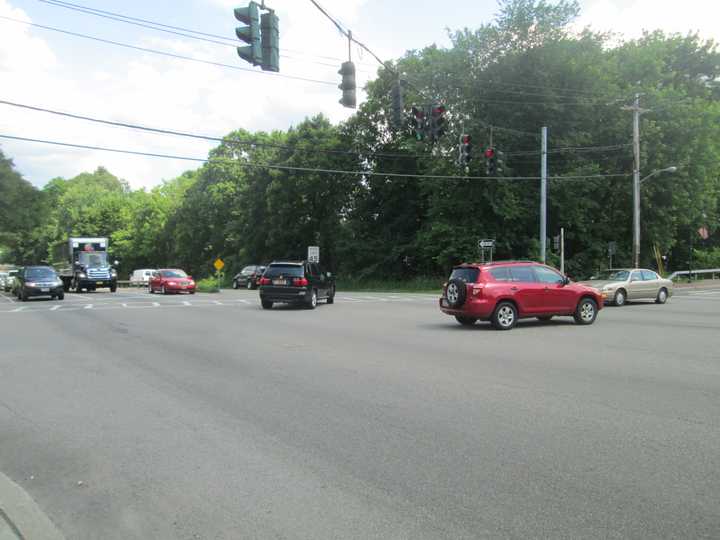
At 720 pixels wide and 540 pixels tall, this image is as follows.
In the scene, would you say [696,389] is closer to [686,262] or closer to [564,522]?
[564,522]

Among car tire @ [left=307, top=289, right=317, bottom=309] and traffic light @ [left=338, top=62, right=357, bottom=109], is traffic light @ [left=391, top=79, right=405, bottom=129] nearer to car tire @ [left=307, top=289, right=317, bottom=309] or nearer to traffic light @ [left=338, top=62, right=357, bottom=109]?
traffic light @ [left=338, top=62, right=357, bottom=109]

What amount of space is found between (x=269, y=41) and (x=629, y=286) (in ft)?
56.6

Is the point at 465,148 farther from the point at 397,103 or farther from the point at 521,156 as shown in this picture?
the point at 521,156

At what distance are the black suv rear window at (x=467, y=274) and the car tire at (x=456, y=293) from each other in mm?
176

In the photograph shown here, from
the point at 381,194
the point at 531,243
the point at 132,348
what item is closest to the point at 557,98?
the point at 531,243

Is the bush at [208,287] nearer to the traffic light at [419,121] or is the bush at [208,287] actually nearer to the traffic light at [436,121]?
the traffic light at [419,121]

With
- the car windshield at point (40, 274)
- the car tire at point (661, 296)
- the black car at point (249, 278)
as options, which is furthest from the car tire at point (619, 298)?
the black car at point (249, 278)

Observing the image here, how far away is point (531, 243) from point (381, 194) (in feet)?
48.5

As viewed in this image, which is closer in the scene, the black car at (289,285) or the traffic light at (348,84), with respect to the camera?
the traffic light at (348,84)

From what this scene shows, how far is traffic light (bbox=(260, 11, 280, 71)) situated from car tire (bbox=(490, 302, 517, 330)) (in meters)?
7.45

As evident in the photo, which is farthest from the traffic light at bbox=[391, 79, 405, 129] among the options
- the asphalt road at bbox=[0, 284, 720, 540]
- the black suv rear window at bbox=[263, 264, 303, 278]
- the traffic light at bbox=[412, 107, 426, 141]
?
the asphalt road at bbox=[0, 284, 720, 540]

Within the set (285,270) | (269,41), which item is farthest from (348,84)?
(285,270)

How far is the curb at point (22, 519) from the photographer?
3.54m

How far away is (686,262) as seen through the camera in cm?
4741
